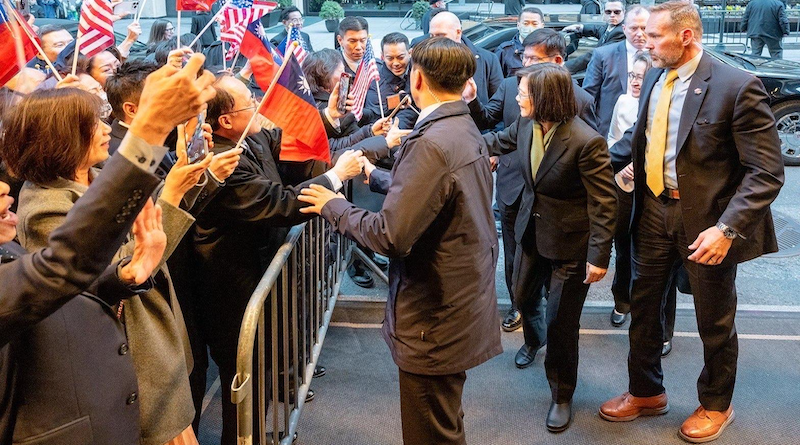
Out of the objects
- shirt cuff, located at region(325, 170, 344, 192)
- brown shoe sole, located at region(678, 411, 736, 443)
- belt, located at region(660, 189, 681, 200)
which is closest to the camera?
shirt cuff, located at region(325, 170, 344, 192)

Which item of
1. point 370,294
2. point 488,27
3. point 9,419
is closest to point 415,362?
point 9,419

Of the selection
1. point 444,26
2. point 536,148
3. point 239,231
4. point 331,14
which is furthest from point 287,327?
point 331,14

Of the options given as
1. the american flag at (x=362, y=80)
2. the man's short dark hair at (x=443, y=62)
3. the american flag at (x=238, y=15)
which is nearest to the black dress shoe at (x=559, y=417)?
the man's short dark hair at (x=443, y=62)

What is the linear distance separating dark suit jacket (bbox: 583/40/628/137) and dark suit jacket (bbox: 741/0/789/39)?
10.3m

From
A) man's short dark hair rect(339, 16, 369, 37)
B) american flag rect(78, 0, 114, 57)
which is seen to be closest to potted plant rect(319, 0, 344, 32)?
man's short dark hair rect(339, 16, 369, 37)

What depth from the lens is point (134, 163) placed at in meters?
1.81

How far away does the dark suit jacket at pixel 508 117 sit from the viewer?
17.0 feet

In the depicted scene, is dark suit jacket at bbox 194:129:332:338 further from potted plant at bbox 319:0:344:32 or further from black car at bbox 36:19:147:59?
potted plant at bbox 319:0:344:32

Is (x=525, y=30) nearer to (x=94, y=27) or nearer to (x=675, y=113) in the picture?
(x=675, y=113)

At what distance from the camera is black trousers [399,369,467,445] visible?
3508 mm

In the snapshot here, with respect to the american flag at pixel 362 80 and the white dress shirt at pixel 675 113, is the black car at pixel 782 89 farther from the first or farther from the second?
the white dress shirt at pixel 675 113

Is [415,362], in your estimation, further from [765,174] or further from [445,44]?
[765,174]

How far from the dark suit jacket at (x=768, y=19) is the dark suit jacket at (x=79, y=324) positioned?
640 inches

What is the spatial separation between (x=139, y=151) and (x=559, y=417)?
11.1ft
